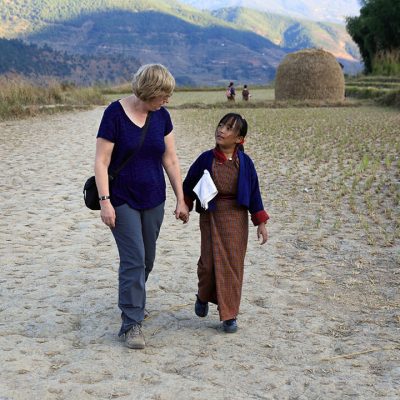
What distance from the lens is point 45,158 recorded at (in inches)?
454

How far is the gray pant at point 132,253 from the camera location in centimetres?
351

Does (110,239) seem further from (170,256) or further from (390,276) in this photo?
(390,276)

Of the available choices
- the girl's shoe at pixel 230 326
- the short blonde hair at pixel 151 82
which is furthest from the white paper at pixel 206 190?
the girl's shoe at pixel 230 326

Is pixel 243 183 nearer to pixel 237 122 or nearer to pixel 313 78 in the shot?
pixel 237 122

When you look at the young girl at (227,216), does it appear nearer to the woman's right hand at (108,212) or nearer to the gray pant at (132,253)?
the gray pant at (132,253)

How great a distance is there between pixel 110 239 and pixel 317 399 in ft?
11.1

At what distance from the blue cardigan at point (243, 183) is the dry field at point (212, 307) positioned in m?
0.80

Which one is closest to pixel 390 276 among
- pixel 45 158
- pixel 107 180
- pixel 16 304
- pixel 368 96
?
pixel 107 180

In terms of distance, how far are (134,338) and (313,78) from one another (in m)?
26.1

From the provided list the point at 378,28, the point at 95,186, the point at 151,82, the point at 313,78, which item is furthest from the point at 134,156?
the point at 378,28

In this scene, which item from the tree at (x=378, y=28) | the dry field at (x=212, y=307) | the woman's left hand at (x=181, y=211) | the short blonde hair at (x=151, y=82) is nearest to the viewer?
the dry field at (x=212, y=307)

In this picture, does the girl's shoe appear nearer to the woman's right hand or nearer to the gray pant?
the gray pant

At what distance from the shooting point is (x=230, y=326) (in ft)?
Answer: 12.5

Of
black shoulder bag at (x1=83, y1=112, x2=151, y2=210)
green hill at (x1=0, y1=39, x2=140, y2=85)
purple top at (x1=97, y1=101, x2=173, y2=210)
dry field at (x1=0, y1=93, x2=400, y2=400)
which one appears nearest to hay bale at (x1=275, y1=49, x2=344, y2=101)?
dry field at (x1=0, y1=93, x2=400, y2=400)
